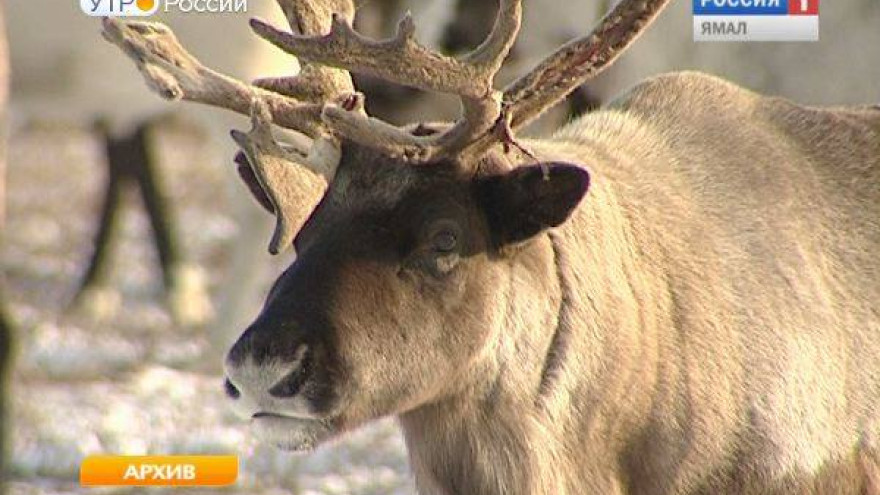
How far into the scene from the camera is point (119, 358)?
11.1 feet

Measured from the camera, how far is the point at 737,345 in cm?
186

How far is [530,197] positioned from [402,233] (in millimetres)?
121

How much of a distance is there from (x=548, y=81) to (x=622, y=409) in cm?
32

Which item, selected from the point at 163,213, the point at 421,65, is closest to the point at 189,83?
the point at 421,65

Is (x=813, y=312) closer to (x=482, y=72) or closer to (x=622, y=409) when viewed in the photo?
(x=622, y=409)

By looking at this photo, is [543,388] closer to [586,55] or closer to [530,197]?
[530,197]

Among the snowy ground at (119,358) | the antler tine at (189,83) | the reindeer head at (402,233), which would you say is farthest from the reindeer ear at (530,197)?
the snowy ground at (119,358)

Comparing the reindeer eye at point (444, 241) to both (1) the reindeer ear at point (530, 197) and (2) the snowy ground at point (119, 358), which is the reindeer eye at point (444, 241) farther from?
(2) the snowy ground at point (119, 358)

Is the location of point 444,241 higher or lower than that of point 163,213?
higher

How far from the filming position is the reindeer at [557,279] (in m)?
1.68

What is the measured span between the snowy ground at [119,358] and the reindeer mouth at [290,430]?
0.94m

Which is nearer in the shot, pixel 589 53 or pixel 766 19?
pixel 589 53

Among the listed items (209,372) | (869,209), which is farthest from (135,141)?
(869,209)
